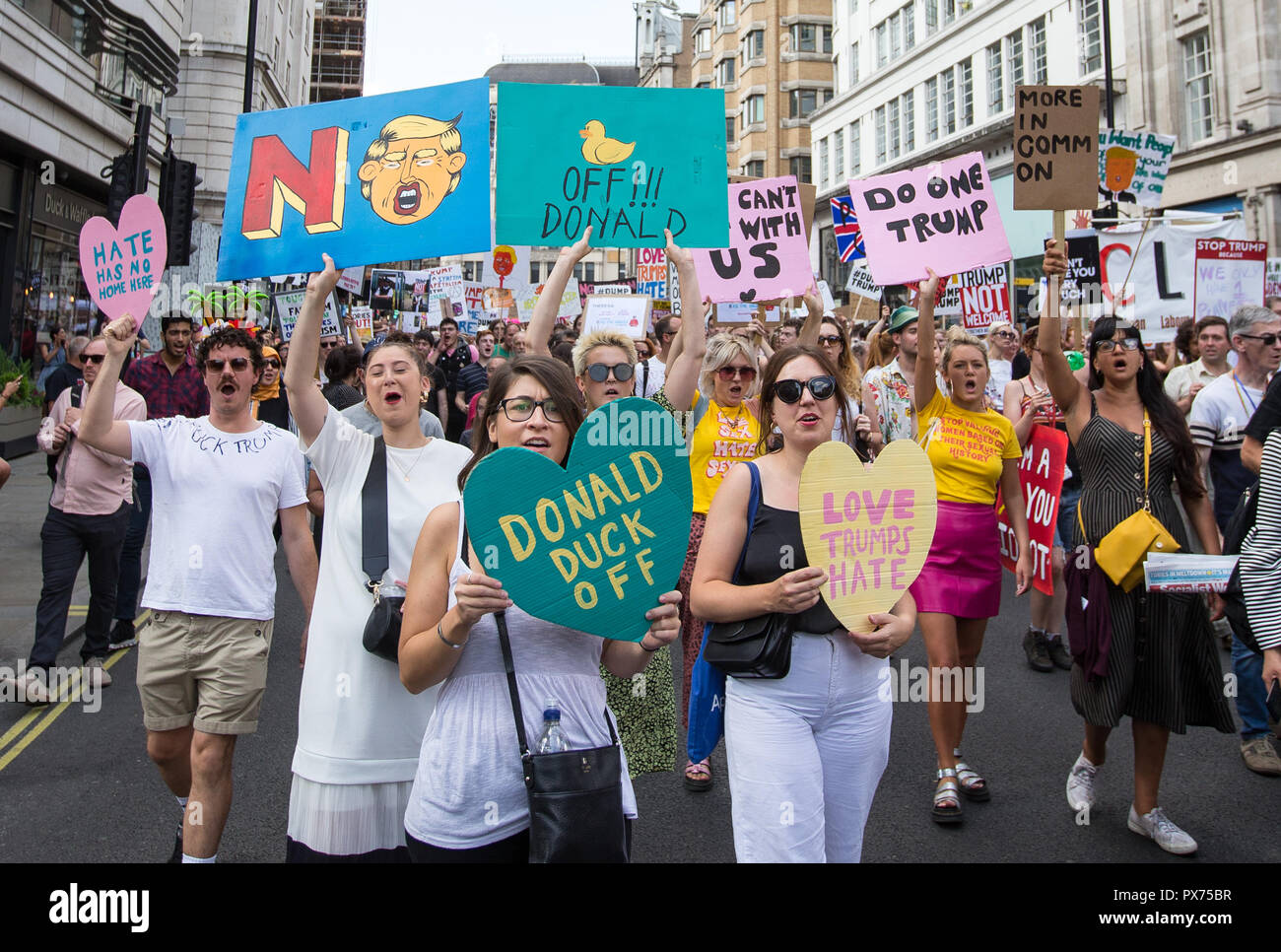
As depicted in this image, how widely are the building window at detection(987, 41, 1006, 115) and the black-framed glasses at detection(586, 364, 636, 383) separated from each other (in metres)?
32.8

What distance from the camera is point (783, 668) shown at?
2.80m

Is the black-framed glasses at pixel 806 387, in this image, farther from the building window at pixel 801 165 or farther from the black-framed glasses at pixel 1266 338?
the building window at pixel 801 165

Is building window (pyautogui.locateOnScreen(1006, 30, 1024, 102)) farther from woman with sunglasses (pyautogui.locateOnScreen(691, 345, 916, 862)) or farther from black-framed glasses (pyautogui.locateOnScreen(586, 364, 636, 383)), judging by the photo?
woman with sunglasses (pyautogui.locateOnScreen(691, 345, 916, 862))

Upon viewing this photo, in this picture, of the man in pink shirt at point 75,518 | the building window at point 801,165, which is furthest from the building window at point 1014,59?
the man in pink shirt at point 75,518

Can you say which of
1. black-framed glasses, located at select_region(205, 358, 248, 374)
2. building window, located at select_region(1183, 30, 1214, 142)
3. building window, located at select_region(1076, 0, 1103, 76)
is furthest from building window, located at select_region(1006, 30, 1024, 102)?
black-framed glasses, located at select_region(205, 358, 248, 374)

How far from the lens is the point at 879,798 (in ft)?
15.3

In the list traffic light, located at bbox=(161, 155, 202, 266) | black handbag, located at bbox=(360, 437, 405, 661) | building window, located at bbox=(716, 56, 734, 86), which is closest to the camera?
black handbag, located at bbox=(360, 437, 405, 661)

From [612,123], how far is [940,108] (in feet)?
117

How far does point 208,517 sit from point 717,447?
2375 millimetres

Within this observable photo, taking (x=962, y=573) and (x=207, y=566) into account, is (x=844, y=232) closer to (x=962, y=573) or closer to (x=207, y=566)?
(x=962, y=573)

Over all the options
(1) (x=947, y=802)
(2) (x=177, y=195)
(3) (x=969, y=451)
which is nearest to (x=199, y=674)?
(1) (x=947, y=802)

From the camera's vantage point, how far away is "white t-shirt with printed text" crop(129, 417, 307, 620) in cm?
379
